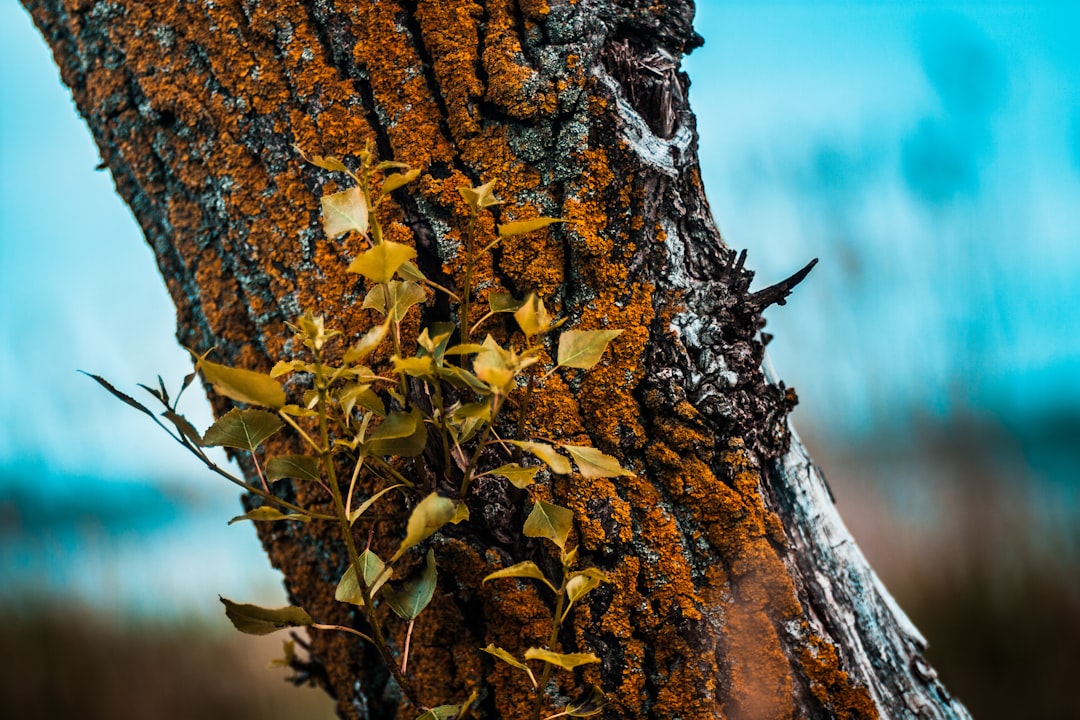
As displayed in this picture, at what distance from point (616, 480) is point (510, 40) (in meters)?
0.56

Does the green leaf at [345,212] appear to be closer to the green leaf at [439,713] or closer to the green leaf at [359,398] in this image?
the green leaf at [359,398]

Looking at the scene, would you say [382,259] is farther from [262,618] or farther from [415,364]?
[262,618]

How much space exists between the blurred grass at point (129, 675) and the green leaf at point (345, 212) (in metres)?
2.52

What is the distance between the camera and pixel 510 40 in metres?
0.90

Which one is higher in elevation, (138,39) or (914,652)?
(138,39)

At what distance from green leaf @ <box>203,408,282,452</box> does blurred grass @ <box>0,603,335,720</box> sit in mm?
2358

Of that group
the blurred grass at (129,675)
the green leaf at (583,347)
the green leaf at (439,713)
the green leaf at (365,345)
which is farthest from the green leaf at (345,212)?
the blurred grass at (129,675)

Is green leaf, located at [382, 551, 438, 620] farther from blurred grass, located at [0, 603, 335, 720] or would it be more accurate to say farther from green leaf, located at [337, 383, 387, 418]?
blurred grass, located at [0, 603, 335, 720]

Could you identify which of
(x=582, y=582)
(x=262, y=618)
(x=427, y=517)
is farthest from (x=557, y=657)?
(x=262, y=618)

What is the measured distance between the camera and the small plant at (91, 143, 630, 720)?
63cm

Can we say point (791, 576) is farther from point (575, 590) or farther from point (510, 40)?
point (510, 40)

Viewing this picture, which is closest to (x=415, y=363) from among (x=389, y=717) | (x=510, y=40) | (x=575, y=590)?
(x=575, y=590)

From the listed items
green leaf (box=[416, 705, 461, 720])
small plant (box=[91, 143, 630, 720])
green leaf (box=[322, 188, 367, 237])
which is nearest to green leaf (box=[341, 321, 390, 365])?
small plant (box=[91, 143, 630, 720])

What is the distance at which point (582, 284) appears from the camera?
2.89 feet
